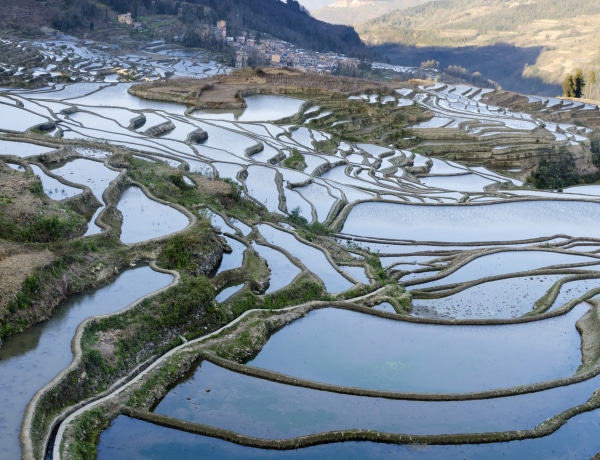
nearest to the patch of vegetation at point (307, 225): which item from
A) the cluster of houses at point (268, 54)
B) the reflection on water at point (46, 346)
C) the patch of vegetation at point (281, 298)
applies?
the patch of vegetation at point (281, 298)

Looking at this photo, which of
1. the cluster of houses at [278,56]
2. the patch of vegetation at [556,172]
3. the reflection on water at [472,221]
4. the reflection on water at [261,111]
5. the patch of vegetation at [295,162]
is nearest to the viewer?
the reflection on water at [472,221]

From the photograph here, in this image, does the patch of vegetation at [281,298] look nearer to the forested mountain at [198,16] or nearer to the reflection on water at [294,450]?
the reflection on water at [294,450]

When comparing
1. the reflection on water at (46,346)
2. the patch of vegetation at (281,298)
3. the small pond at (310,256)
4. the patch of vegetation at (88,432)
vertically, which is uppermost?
the reflection on water at (46,346)

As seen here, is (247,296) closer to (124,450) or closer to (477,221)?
(124,450)

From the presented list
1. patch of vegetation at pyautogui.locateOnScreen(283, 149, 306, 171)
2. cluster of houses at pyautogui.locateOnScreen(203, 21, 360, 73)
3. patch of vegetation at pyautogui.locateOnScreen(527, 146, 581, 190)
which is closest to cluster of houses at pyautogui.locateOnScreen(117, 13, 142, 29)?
cluster of houses at pyautogui.locateOnScreen(203, 21, 360, 73)

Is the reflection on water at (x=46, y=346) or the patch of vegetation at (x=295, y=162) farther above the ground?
the reflection on water at (x=46, y=346)

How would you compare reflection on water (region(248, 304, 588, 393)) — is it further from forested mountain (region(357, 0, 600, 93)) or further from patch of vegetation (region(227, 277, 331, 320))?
forested mountain (region(357, 0, 600, 93))

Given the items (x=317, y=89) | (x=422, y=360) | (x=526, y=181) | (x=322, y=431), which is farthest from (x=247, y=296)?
(x=317, y=89)
